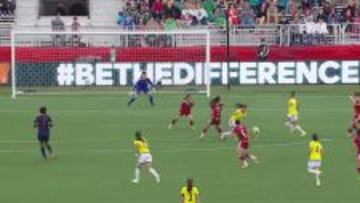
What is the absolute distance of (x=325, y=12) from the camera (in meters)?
60.5

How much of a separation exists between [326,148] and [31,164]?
9.28 metres

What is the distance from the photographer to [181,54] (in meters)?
56.0

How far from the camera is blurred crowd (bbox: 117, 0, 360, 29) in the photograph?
60.0 meters

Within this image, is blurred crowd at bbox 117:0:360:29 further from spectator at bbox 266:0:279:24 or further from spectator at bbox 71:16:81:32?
spectator at bbox 71:16:81:32

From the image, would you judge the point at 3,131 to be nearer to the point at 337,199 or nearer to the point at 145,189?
the point at 145,189

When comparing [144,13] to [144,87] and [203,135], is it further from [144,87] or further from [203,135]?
[203,135]

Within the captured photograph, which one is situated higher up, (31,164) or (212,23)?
(212,23)

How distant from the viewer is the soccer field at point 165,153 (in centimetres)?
3033

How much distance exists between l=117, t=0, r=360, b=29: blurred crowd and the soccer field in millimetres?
7840

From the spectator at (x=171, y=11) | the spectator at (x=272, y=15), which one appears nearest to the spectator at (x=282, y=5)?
the spectator at (x=272, y=15)

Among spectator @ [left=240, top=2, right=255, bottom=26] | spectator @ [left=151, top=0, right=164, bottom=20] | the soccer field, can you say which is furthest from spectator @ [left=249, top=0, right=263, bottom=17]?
the soccer field

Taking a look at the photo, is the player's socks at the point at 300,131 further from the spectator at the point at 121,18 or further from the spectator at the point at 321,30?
the spectator at the point at 121,18

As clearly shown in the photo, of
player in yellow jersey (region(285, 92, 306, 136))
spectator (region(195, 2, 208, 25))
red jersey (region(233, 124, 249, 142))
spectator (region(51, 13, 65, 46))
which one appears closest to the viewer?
red jersey (region(233, 124, 249, 142))

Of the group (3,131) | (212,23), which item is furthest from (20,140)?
(212,23)
